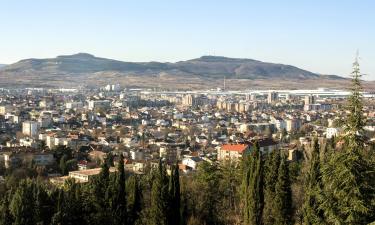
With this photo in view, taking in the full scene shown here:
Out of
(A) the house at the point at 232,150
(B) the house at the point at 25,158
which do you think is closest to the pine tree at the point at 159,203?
(B) the house at the point at 25,158

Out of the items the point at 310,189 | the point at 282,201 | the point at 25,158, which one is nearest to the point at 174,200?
the point at 282,201

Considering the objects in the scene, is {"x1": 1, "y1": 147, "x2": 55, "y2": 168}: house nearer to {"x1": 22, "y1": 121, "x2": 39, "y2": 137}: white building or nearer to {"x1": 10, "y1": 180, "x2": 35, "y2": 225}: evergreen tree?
{"x1": 10, "y1": 180, "x2": 35, "y2": 225}: evergreen tree

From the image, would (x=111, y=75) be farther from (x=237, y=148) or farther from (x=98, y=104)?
(x=237, y=148)

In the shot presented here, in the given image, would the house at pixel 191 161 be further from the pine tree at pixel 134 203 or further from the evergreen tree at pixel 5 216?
the evergreen tree at pixel 5 216

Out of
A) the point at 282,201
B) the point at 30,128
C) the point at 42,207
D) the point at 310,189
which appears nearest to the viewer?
the point at 310,189

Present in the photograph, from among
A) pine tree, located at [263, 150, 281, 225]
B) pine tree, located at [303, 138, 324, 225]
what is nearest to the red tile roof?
pine tree, located at [263, 150, 281, 225]
